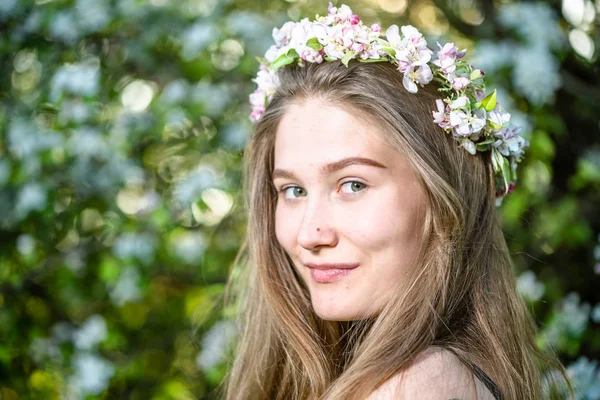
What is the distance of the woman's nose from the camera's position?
1.61 meters

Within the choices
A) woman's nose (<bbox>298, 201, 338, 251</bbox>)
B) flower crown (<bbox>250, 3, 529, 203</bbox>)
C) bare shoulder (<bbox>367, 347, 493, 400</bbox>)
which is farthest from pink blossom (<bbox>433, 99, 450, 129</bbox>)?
Answer: bare shoulder (<bbox>367, 347, 493, 400</bbox>)

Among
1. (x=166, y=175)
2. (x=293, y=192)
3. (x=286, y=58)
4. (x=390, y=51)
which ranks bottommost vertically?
(x=166, y=175)

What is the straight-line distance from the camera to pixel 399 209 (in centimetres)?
160

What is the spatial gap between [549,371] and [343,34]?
3.61 ft

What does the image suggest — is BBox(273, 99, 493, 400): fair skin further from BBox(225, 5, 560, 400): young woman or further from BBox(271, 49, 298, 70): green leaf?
BBox(271, 49, 298, 70): green leaf

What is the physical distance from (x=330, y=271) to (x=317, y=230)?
0.10m

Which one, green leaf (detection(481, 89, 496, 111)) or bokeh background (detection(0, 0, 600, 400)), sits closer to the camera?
green leaf (detection(481, 89, 496, 111))

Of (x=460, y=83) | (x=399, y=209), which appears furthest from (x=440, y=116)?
(x=399, y=209)

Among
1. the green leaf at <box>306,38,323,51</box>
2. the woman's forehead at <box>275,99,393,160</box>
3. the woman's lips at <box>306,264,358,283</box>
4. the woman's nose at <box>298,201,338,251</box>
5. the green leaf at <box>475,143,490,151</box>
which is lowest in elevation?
the woman's lips at <box>306,264,358,283</box>

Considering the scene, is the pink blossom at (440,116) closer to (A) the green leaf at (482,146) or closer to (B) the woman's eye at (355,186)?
(A) the green leaf at (482,146)

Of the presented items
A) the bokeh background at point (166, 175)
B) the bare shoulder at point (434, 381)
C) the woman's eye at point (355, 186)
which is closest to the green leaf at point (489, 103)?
the woman's eye at point (355, 186)

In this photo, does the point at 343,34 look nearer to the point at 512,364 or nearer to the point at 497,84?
the point at 512,364

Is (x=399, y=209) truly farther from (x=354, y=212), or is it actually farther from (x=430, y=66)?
(x=430, y=66)

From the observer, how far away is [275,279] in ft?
6.52
